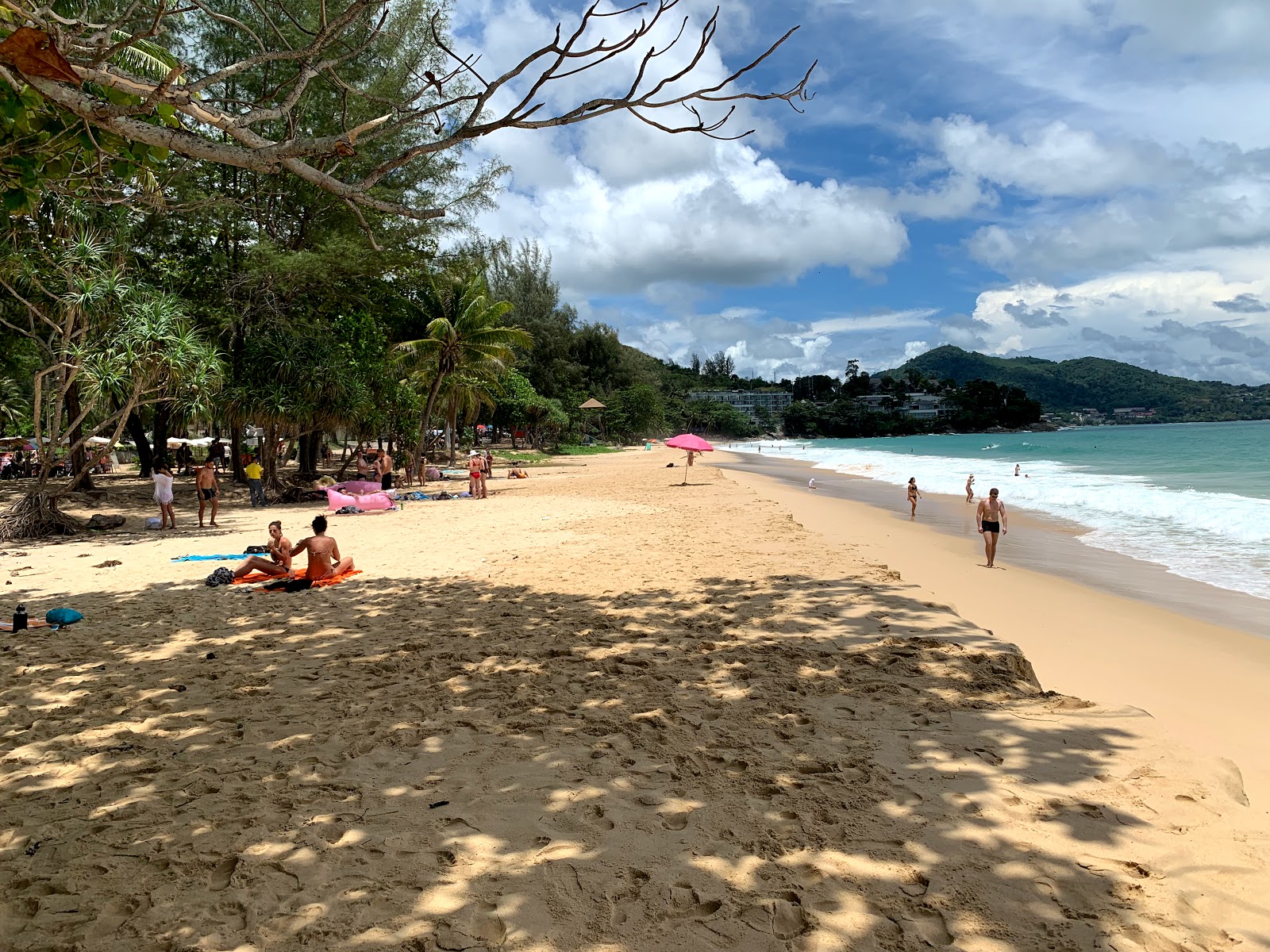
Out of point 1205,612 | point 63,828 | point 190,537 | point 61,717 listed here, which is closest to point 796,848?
point 63,828

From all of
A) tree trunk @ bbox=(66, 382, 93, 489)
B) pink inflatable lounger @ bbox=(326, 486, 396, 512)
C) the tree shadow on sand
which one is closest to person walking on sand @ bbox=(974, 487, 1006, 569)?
the tree shadow on sand

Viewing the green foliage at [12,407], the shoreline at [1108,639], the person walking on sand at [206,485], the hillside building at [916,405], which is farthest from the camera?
the hillside building at [916,405]

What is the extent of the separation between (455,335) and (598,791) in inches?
795

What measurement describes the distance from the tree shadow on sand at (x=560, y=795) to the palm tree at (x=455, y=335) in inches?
658

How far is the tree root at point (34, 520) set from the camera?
1120 centimetres

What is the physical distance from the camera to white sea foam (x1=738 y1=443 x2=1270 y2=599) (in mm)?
9938

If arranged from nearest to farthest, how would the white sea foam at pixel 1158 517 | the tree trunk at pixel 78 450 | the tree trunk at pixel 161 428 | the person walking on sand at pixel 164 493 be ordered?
the white sea foam at pixel 1158 517 < the person walking on sand at pixel 164 493 < the tree trunk at pixel 78 450 < the tree trunk at pixel 161 428

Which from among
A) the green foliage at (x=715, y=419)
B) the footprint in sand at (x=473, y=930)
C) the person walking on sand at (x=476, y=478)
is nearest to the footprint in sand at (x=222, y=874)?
the footprint in sand at (x=473, y=930)

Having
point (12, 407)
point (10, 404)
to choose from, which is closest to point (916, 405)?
point (10, 404)

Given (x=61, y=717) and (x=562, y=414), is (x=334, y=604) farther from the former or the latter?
(x=562, y=414)

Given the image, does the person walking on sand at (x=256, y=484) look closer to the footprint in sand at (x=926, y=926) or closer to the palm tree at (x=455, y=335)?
the palm tree at (x=455, y=335)

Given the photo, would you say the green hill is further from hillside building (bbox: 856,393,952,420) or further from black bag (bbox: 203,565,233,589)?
black bag (bbox: 203,565,233,589)

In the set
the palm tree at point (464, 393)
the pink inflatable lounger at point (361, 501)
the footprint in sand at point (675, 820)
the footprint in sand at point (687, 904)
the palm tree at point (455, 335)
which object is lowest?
the footprint in sand at point (675, 820)

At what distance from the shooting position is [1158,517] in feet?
50.0
